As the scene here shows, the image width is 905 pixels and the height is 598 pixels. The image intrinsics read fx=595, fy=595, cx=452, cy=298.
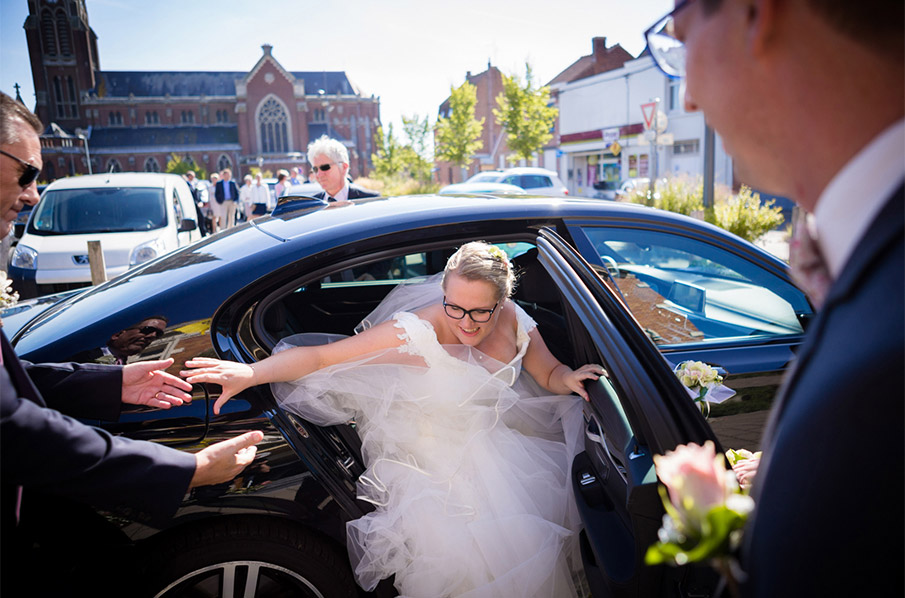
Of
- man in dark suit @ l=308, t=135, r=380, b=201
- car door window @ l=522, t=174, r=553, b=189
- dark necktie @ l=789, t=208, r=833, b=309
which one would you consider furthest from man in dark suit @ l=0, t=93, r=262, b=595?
car door window @ l=522, t=174, r=553, b=189

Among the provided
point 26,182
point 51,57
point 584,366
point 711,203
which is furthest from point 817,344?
point 51,57

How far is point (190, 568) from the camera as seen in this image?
5.84 feet

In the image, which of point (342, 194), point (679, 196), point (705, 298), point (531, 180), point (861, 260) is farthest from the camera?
point (531, 180)

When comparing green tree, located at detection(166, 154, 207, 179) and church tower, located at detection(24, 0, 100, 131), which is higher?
church tower, located at detection(24, 0, 100, 131)

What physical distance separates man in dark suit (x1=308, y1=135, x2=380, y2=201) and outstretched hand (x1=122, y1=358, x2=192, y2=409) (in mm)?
3537

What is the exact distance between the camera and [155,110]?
61.1 metres

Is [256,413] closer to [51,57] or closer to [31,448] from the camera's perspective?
[31,448]

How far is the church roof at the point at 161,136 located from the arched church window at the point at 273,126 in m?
3.41

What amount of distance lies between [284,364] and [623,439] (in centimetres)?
113

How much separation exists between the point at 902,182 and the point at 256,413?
1778mm

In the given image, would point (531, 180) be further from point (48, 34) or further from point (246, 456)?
point (48, 34)

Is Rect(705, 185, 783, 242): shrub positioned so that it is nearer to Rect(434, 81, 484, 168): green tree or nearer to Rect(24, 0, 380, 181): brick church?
Rect(434, 81, 484, 168): green tree

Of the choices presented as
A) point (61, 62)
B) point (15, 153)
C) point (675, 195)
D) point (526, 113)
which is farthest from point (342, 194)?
point (61, 62)

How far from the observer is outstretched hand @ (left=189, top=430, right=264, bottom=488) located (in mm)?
1563
